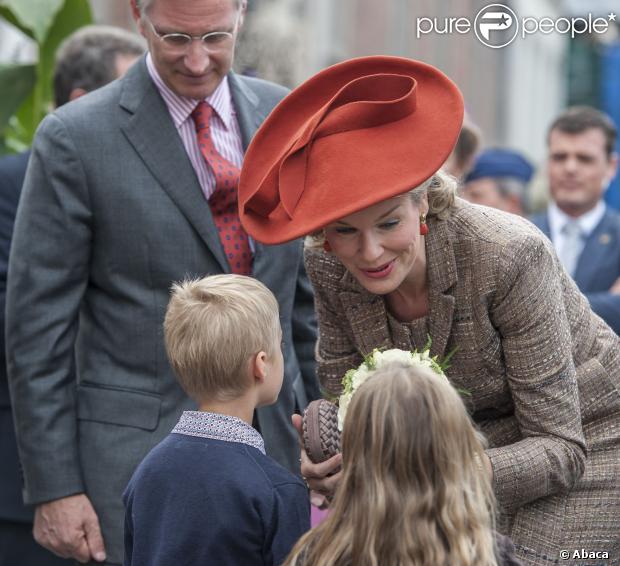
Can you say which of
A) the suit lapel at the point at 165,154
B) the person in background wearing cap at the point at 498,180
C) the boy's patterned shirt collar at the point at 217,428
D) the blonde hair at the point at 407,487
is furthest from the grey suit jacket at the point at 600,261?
the blonde hair at the point at 407,487

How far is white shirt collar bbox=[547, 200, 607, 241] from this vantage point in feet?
22.2

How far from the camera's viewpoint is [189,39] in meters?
3.73

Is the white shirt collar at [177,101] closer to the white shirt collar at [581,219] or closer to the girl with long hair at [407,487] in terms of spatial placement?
the girl with long hair at [407,487]

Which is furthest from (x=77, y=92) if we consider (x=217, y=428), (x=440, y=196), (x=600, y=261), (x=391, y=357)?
(x=600, y=261)

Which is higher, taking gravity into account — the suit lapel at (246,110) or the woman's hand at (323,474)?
the suit lapel at (246,110)

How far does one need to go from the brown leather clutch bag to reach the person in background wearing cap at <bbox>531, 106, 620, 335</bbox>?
3.08 m

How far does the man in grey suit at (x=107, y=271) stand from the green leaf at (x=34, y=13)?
175 centimetres

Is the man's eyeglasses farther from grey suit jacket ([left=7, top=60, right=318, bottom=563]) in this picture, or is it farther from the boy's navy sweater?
the boy's navy sweater

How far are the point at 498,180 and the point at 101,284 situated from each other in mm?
4703

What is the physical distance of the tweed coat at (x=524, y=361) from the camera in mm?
3117

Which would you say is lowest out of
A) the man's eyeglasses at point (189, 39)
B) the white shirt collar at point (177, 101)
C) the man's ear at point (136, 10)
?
the white shirt collar at point (177, 101)

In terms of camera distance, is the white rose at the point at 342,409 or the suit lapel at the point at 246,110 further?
the suit lapel at the point at 246,110

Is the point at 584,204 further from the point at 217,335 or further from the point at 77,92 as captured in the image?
the point at 217,335

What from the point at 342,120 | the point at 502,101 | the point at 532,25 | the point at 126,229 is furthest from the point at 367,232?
the point at 502,101
